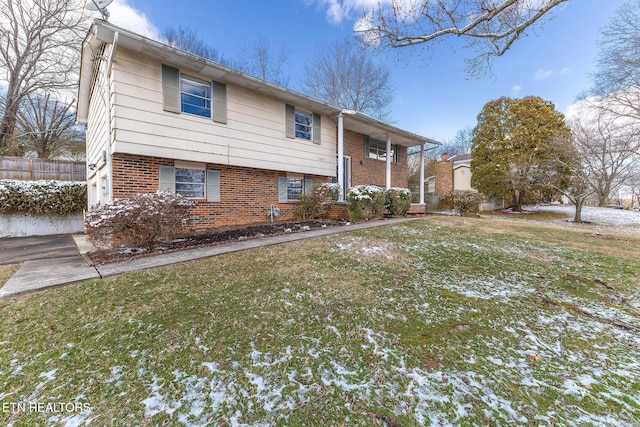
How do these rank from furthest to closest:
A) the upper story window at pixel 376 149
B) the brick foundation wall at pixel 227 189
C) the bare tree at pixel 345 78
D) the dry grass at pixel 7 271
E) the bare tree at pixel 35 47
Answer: the bare tree at pixel 345 78 → the upper story window at pixel 376 149 → the bare tree at pixel 35 47 → the brick foundation wall at pixel 227 189 → the dry grass at pixel 7 271

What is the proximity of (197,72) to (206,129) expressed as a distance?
1489 mm

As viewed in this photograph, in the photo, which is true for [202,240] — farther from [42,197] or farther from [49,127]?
[49,127]

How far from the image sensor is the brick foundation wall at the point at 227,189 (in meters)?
6.08

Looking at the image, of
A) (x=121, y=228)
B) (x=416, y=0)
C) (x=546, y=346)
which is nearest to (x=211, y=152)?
(x=121, y=228)

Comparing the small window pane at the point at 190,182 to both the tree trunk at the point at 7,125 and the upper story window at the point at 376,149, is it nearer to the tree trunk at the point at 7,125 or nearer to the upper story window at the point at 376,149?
the upper story window at the point at 376,149

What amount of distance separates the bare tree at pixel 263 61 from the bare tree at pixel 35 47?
30.1 ft

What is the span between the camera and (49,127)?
1502 cm

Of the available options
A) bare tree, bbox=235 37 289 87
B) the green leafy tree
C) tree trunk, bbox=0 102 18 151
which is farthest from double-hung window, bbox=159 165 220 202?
the green leafy tree

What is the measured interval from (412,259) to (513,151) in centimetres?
1442

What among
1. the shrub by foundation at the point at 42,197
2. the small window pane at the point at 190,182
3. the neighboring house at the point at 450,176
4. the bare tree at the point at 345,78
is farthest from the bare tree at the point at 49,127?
the neighboring house at the point at 450,176

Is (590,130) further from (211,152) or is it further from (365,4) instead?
(211,152)

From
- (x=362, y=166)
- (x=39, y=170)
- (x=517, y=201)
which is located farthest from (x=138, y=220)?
(x=517, y=201)

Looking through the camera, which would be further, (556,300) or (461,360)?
(556,300)

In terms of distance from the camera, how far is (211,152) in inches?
281
